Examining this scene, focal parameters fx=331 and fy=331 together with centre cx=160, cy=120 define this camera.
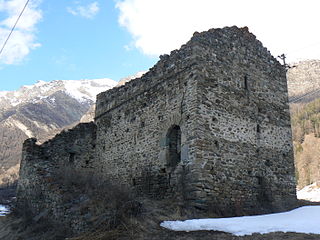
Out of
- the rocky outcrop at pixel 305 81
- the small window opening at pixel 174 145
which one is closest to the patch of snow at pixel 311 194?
the small window opening at pixel 174 145

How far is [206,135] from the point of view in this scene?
33.8 feet

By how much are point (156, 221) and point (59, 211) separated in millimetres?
3085

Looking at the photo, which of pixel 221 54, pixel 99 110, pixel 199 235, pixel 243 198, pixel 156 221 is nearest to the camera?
pixel 199 235

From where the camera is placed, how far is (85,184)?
9.91 m

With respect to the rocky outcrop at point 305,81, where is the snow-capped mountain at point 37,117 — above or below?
below

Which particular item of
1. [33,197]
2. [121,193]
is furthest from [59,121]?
[121,193]

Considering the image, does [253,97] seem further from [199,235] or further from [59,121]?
[59,121]

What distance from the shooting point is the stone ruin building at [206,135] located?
33.6 feet

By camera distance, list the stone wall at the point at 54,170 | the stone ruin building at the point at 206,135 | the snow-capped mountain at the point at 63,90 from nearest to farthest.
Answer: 1. the stone wall at the point at 54,170
2. the stone ruin building at the point at 206,135
3. the snow-capped mountain at the point at 63,90

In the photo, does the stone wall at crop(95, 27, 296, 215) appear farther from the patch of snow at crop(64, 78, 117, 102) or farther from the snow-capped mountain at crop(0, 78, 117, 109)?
the snow-capped mountain at crop(0, 78, 117, 109)

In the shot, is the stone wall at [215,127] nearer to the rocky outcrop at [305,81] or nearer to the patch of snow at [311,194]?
the patch of snow at [311,194]

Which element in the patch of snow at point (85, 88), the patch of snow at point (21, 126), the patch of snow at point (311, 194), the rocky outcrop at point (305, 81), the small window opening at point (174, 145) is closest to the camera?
the small window opening at point (174, 145)

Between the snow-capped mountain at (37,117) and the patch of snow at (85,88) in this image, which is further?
the patch of snow at (85,88)

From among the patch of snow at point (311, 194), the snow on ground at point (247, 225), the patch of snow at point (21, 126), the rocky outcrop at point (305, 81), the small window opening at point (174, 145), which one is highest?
the rocky outcrop at point (305, 81)
